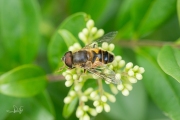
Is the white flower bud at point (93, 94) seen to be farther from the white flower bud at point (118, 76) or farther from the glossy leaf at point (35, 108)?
the glossy leaf at point (35, 108)

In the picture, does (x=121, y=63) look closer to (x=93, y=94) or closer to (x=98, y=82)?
(x=98, y=82)

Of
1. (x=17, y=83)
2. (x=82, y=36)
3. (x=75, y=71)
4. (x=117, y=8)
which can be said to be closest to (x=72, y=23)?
(x=82, y=36)

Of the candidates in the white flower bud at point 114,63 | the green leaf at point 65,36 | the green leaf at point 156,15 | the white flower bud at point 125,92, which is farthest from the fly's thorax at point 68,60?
the green leaf at point 156,15

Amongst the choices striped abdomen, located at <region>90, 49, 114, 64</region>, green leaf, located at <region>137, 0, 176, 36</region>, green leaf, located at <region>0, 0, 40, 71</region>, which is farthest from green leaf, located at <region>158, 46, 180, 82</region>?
green leaf, located at <region>0, 0, 40, 71</region>

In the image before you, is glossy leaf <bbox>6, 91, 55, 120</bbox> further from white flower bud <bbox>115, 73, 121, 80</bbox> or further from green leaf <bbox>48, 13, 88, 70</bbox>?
white flower bud <bbox>115, 73, 121, 80</bbox>

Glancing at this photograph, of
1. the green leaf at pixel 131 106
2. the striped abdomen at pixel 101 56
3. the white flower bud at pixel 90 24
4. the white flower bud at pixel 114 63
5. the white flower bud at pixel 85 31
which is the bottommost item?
the white flower bud at pixel 114 63
